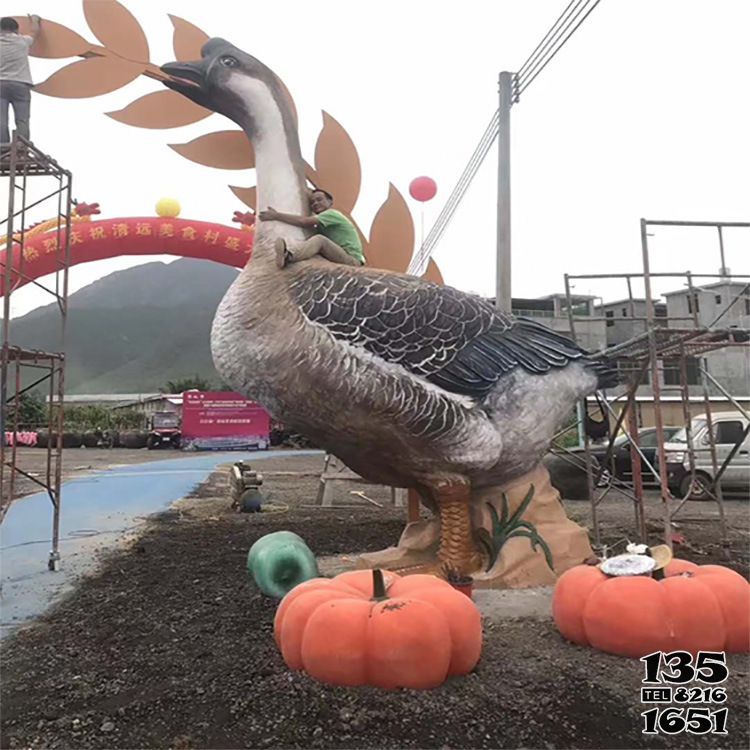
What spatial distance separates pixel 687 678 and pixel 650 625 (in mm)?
275

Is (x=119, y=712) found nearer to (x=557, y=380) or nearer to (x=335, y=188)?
(x=557, y=380)

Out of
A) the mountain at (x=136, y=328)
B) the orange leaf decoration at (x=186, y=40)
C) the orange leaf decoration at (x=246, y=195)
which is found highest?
the mountain at (x=136, y=328)

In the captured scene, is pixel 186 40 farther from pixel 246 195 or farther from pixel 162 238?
pixel 162 238

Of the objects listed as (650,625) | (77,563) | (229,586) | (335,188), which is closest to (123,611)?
(229,586)

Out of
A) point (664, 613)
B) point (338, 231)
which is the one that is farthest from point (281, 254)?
point (664, 613)

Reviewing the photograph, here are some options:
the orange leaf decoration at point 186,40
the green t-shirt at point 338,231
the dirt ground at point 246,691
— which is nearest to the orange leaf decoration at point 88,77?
the orange leaf decoration at point 186,40

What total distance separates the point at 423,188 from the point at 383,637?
6.82m

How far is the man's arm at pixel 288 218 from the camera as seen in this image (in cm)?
454

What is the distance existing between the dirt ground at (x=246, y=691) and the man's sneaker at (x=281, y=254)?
6.77 ft

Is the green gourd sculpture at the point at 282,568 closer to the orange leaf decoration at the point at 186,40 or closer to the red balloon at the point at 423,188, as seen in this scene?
the orange leaf decoration at the point at 186,40

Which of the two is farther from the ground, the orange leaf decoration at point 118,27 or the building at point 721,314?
the orange leaf decoration at point 118,27

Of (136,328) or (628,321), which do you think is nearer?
(628,321)

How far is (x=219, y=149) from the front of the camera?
569cm

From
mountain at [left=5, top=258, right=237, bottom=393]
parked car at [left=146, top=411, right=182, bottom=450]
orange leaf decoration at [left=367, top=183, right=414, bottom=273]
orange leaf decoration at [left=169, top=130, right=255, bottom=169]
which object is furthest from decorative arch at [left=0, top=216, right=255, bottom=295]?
mountain at [left=5, top=258, right=237, bottom=393]
